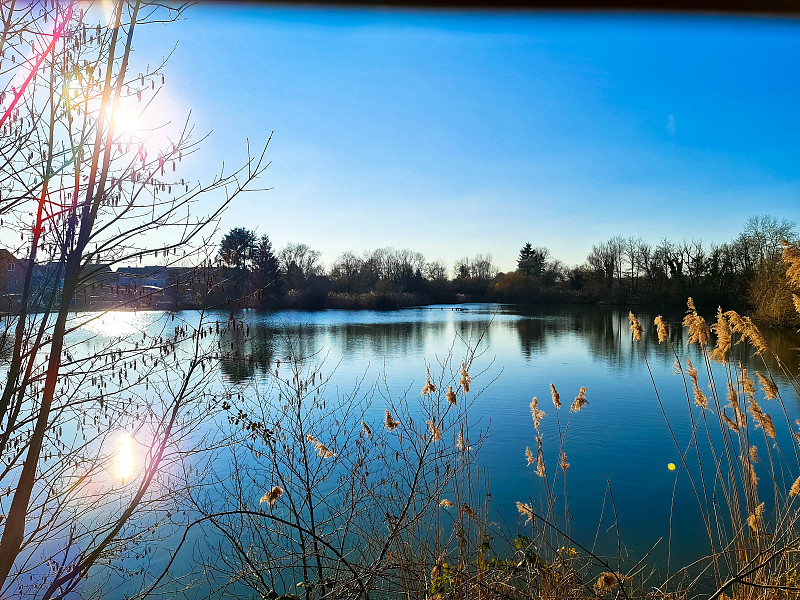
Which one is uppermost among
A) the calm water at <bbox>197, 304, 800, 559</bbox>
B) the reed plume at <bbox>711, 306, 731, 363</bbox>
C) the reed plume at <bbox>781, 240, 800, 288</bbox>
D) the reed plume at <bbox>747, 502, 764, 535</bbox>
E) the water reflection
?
the reed plume at <bbox>781, 240, 800, 288</bbox>

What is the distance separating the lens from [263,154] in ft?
7.27

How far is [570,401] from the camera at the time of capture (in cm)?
1016

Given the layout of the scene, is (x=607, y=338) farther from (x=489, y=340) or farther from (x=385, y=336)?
(x=385, y=336)

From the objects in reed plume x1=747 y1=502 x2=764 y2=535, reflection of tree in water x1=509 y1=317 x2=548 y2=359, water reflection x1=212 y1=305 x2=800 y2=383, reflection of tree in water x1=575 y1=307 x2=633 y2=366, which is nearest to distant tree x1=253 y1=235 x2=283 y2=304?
reed plume x1=747 y1=502 x2=764 y2=535

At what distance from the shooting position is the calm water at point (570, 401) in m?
5.44

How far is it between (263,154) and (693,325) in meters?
2.61

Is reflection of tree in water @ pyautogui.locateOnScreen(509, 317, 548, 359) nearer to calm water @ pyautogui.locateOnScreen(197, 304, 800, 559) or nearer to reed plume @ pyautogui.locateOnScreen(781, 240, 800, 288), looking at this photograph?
calm water @ pyautogui.locateOnScreen(197, 304, 800, 559)

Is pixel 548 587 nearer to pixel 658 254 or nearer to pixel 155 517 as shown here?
pixel 155 517

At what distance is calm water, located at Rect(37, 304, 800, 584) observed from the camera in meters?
5.44

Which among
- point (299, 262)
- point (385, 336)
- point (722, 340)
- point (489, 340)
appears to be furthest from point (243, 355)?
point (299, 262)

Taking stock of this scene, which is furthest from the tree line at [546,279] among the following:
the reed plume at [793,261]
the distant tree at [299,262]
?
the reed plume at [793,261]

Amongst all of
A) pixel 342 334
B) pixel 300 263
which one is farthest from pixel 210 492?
pixel 300 263

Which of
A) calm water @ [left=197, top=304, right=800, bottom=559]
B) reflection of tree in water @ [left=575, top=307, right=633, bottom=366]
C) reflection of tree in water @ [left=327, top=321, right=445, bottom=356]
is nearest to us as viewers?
calm water @ [left=197, top=304, right=800, bottom=559]

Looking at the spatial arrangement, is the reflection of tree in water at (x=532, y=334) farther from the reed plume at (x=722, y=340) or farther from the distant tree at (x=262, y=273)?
the reed plume at (x=722, y=340)
